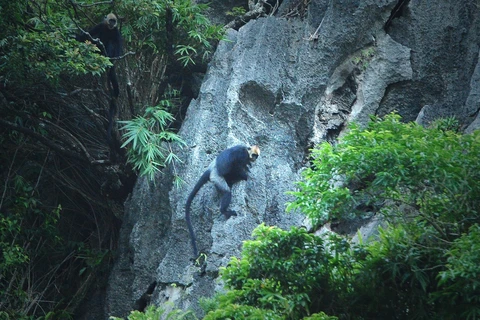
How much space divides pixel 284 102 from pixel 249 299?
141 inches

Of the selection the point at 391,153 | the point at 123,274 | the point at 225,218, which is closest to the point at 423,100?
the point at 225,218

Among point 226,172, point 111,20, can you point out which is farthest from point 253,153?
point 111,20

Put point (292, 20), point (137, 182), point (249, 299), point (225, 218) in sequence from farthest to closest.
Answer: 1. point (292, 20)
2. point (137, 182)
3. point (225, 218)
4. point (249, 299)

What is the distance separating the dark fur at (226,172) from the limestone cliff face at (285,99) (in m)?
0.08

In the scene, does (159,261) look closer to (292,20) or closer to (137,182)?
(137,182)

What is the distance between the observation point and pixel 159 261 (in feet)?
23.1

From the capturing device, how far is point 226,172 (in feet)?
22.0

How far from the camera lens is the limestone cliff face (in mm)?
6785

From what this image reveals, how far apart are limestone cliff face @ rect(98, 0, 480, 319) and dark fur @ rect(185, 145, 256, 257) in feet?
0.27

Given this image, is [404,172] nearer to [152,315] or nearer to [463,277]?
[463,277]

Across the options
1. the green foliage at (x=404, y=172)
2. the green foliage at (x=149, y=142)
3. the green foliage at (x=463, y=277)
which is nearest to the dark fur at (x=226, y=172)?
the green foliage at (x=149, y=142)

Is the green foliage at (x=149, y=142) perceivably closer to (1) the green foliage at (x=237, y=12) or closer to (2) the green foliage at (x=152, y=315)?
(2) the green foliage at (x=152, y=315)

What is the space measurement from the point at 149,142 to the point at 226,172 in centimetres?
102

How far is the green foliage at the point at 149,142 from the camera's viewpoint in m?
7.03
